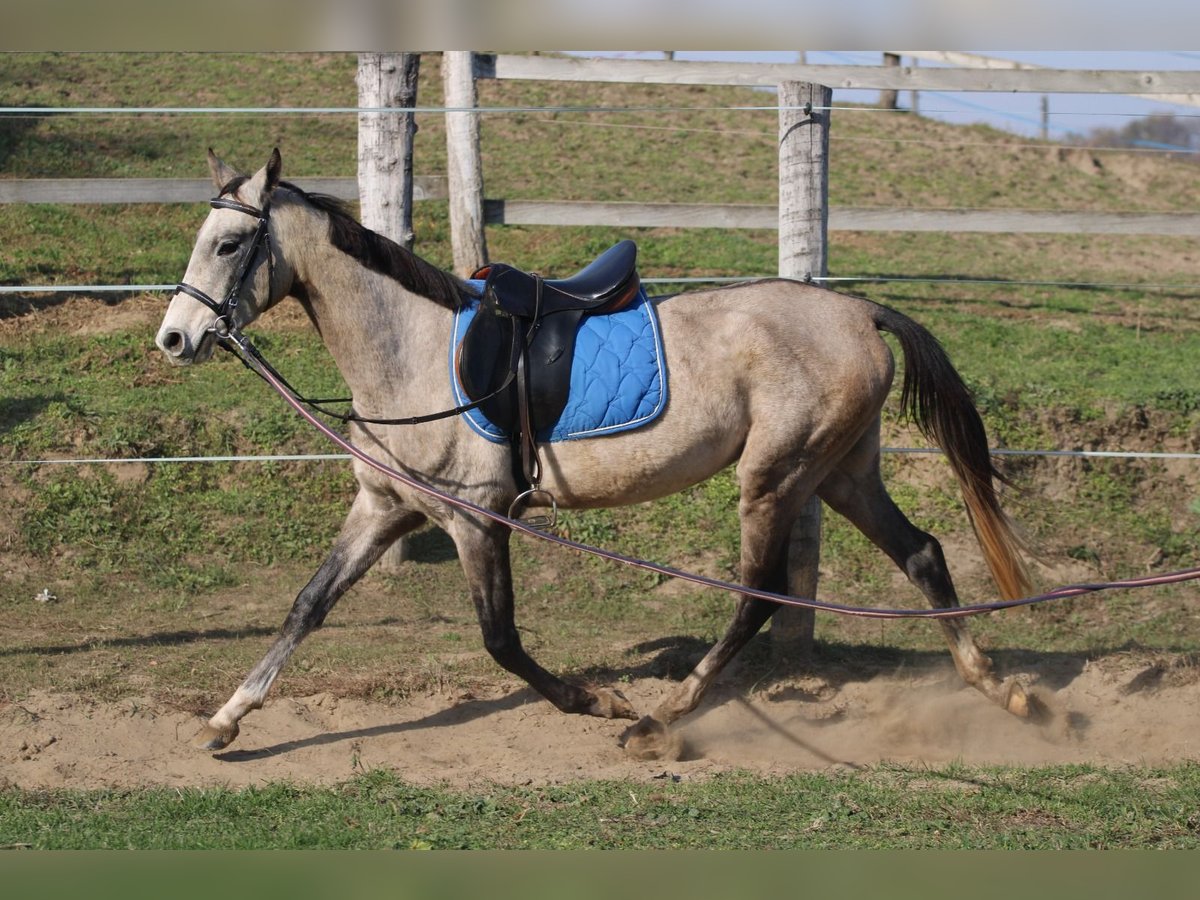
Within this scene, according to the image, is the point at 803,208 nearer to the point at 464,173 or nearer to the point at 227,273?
the point at 227,273

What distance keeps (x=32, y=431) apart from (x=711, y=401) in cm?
510

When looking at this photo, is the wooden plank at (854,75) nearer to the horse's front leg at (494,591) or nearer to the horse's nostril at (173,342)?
the horse's front leg at (494,591)

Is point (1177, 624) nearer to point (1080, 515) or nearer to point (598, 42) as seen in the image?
point (1080, 515)

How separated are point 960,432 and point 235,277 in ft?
10.9

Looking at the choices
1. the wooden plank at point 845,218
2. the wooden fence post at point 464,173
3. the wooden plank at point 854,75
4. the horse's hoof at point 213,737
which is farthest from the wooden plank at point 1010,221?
the horse's hoof at point 213,737

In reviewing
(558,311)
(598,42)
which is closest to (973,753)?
(558,311)

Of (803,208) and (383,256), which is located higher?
(803,208)

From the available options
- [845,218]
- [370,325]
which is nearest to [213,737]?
[370,325]

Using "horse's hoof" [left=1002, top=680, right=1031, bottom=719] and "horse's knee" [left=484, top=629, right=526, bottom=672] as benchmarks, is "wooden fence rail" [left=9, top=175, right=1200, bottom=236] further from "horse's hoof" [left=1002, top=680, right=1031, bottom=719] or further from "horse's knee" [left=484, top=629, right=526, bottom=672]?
"horse's hoof" [left=1002, top=680, right=1031, bottom=719]

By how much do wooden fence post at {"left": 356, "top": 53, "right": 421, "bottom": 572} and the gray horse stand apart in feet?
7.25

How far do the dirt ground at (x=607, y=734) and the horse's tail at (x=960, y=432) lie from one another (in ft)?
2.24

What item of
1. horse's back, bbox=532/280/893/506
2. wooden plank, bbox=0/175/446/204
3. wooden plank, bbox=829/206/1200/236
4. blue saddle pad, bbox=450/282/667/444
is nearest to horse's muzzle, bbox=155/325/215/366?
blue saddle pad, bbox=450/282/667/444

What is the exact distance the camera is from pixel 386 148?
7.36m

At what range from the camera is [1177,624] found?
23.2 feet
